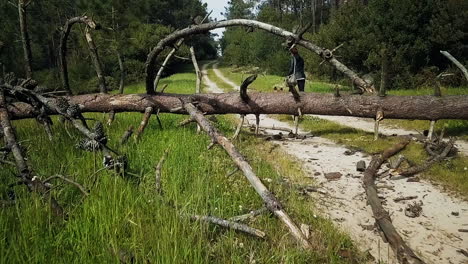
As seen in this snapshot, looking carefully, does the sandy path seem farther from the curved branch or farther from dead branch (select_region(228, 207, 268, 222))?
the curved branch

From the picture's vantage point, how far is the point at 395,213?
4379 millimetres

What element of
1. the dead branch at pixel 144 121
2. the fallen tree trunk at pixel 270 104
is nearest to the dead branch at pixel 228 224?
the dead branch at pixel 144 121

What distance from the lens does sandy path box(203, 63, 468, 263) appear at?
11.6 ft

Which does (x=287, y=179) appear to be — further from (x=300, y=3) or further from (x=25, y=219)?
(x=300, y=3)

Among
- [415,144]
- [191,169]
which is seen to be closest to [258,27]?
[191,169]

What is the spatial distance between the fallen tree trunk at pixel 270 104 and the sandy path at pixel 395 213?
1488mm

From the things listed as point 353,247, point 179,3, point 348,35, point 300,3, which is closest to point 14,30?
point 348,35

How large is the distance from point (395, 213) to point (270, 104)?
401 centimetres

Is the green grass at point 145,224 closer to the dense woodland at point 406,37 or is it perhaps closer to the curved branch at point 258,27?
the curved branch at point 258,27

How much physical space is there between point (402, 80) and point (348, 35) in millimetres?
6452

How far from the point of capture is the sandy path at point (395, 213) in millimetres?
3549

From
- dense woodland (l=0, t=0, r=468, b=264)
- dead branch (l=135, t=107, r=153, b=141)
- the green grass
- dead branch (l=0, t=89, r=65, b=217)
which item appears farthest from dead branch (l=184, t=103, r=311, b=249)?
dead branch (l=135, t=107, r=153, b=141)

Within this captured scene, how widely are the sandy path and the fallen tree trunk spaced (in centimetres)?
149

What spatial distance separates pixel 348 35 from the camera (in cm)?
2373
